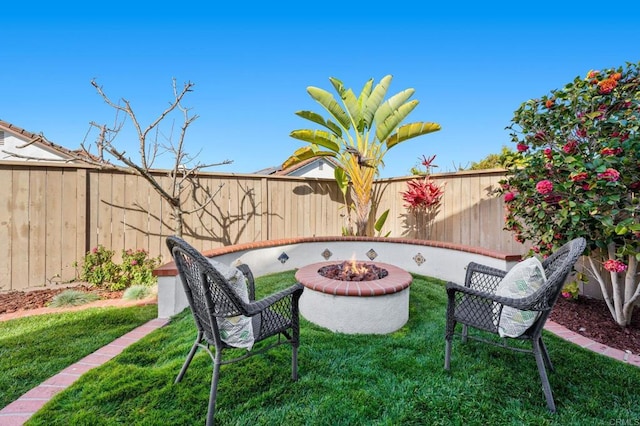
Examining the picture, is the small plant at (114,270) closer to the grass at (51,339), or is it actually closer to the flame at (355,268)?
the grass at (51,339)

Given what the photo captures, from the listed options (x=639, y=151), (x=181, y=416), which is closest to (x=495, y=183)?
(x=639, y=151)

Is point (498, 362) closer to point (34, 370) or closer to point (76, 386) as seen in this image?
point (76, 386)

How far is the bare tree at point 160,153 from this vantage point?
386cm

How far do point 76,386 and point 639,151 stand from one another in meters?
4.88

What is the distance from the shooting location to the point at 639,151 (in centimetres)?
249

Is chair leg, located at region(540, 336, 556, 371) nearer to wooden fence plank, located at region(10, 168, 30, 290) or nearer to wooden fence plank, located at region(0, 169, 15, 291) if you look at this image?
wooden fence plank, located at region(10, 168, 30, 290)

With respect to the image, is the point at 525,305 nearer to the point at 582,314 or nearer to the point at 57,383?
the point at 582,314

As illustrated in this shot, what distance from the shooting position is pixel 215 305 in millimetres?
1713

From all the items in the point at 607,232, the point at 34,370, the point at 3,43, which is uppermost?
the point at 3,43

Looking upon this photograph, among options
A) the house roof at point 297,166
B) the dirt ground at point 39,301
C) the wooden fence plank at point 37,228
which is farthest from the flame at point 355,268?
the wooden fence plank at point 37,228

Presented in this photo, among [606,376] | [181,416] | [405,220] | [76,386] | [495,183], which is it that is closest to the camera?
[181,416]

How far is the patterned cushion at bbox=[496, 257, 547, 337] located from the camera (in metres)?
1.89

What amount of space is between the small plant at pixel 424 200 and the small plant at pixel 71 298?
16.7ft

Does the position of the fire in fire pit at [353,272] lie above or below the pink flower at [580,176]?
below
